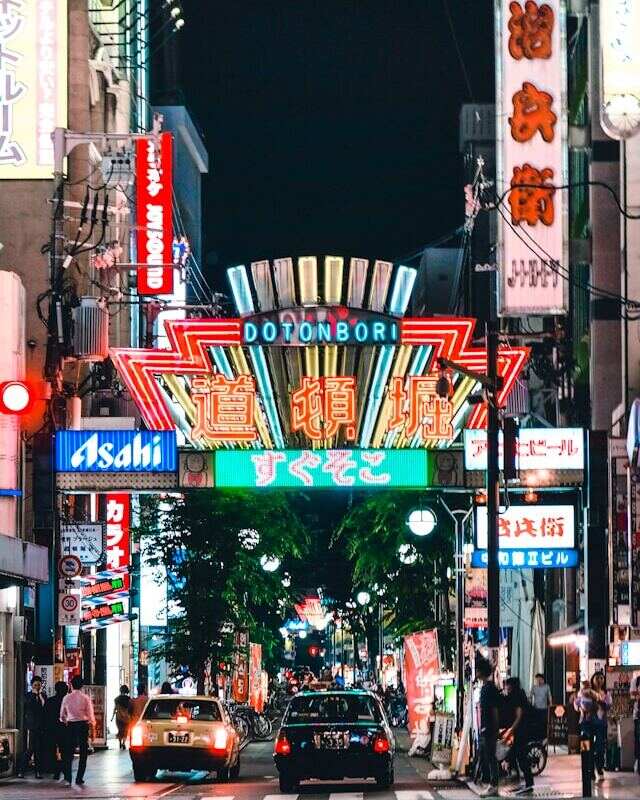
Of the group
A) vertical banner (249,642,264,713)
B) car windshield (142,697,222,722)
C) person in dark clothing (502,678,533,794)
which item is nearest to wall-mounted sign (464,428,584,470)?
person in dark clothing (502,678,533,794)

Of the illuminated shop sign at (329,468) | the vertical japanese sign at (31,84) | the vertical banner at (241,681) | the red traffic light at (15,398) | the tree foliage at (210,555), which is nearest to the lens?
the red traffic light at (15,398)

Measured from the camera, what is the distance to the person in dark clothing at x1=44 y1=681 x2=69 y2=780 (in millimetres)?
31891

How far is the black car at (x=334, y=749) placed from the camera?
27078 millimetres

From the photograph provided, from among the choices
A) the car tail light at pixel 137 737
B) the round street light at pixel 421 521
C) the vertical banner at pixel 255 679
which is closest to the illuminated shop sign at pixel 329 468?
the car tail light at pixel 137 737

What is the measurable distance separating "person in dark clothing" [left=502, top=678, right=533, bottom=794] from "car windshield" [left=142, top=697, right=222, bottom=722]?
5711mm

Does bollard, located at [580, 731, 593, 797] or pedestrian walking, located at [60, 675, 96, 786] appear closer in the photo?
bollard, located at [580, 731, 593, 797]

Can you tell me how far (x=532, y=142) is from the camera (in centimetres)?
3662

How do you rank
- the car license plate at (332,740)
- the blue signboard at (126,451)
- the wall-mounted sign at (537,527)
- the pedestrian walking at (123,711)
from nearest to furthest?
the car license plate at (332,740) < the blue signboard at (126,451) < the wall-mounted sign at (537,527) < the pedestrian walking at (123,711)

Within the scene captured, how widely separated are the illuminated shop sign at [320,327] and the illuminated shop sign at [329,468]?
2.46 m

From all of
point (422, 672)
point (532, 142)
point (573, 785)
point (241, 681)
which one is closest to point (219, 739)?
point (573, 785)

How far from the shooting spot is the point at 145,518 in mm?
55938

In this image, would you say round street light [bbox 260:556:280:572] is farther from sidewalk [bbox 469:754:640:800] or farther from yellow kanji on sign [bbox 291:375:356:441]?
sidewalk [bbox 469:754:640:800]

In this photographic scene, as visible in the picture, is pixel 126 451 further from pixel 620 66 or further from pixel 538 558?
pixel 620 66

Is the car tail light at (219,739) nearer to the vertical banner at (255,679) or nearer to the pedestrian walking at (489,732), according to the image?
the pedestrian walking at (489,732)
